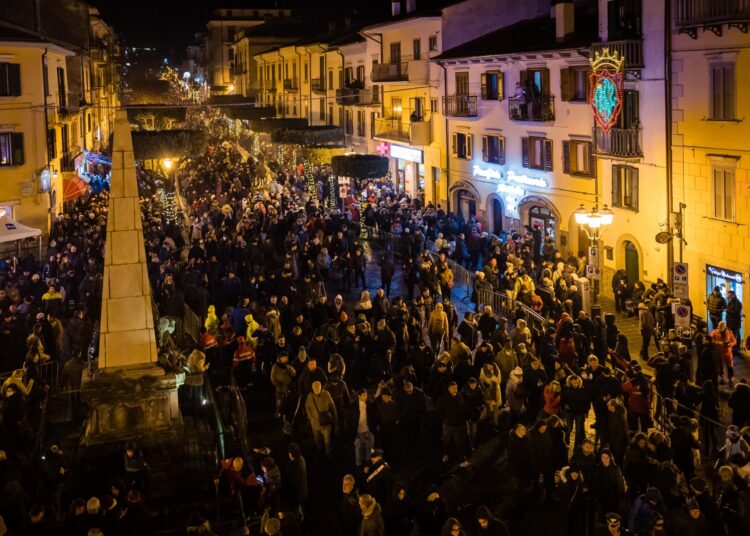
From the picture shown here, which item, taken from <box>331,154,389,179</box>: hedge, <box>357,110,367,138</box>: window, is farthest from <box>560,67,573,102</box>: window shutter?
<box>357,110,367,138</box>: window

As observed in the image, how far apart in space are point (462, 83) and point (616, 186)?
13066 mm

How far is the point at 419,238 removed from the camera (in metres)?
28.6

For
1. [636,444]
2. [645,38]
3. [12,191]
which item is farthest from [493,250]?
[12,191]

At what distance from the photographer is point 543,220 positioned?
3412 cm

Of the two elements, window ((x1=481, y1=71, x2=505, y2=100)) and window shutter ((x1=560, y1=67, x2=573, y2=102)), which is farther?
window ((x1=481, y1=71, x2=505, y2=100))

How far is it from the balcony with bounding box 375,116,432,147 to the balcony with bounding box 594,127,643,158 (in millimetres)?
16216

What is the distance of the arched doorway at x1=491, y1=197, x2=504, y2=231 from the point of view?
123 ft

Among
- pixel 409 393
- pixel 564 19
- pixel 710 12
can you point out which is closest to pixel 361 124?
pixel 564 19

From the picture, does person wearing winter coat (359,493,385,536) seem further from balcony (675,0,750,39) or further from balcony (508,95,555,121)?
balcony (508,95,555,121)

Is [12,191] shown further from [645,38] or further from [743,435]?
[743,435]

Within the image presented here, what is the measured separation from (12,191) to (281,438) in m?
24.7

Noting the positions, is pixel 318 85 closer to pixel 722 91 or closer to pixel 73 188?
pixel 73 188

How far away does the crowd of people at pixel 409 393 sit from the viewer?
36.0 feet

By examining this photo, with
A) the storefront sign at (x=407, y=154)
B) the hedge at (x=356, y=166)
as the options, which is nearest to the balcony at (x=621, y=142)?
the hedge at (x=356, y=166)
